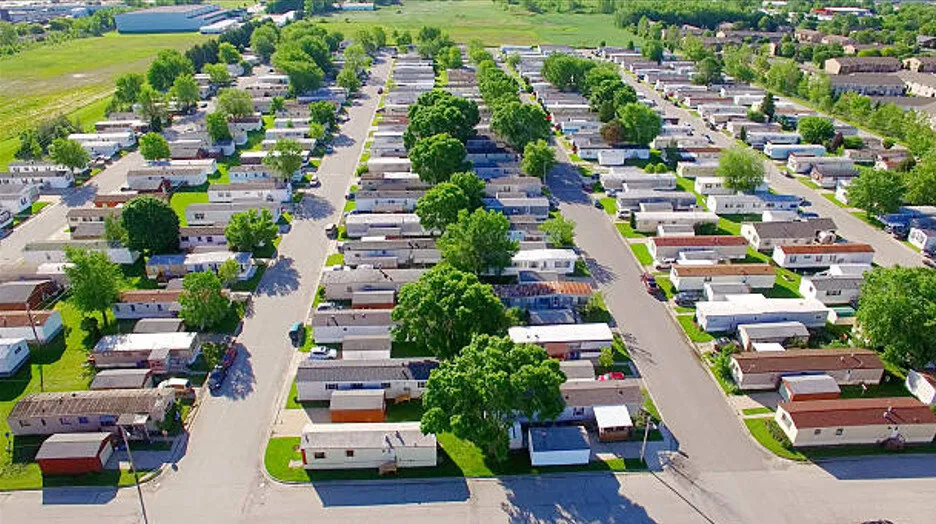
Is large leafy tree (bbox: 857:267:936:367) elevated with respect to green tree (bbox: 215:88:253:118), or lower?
lower

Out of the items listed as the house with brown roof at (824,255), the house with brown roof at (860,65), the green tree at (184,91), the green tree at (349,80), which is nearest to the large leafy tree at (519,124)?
the house with brown roof at (824,255)

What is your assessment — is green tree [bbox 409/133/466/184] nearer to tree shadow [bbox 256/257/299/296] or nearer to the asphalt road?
tree shadow [bbox 256/257/299/296]

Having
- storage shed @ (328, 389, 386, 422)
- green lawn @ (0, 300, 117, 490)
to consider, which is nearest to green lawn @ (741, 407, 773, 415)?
storage shed @ (328, 389, 386, 422)

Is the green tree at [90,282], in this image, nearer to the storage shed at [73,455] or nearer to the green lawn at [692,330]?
the storage shed at [73,455]

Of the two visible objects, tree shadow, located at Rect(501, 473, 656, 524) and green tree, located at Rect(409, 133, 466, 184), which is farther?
green tree, located at Rect(409, 133, 466, 184)

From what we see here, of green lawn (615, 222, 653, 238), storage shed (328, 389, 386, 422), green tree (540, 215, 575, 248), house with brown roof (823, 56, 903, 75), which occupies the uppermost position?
house with brown roof (823, 56, 903, 75)

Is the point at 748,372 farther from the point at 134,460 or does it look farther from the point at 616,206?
the point at 134,460

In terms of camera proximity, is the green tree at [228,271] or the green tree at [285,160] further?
the green tree at [285,160]
